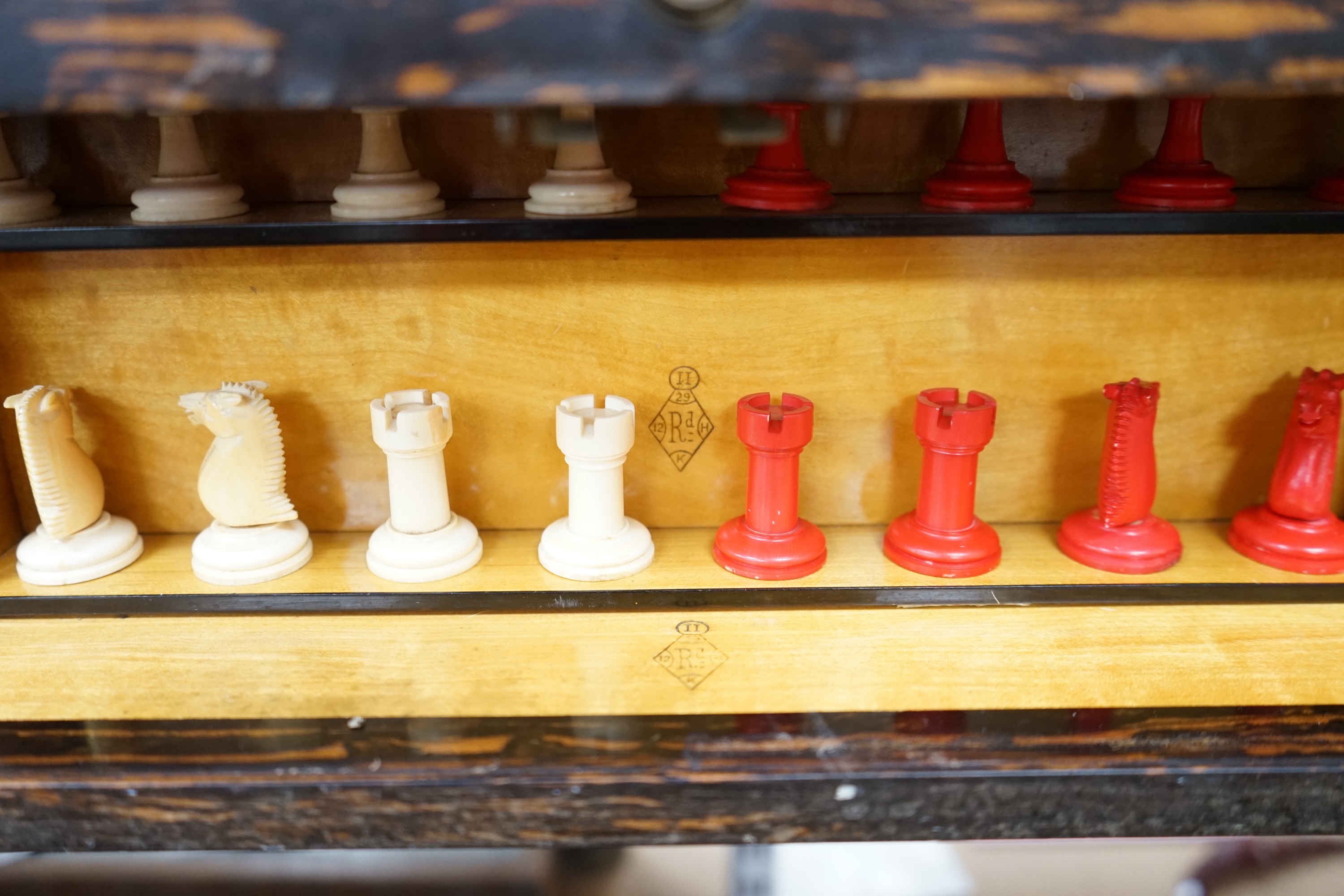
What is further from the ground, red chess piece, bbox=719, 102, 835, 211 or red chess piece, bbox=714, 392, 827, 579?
red chess piece, bbox=719, 102, 835, 211

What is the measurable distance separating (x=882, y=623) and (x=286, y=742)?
2.07ft

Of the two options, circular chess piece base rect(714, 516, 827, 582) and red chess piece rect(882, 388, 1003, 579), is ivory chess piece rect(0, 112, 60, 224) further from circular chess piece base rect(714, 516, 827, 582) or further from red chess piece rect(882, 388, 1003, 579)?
red chess piece rect(882, 388, 1003, 579)

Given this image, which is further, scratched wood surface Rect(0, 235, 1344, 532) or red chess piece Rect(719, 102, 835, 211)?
scratched wood surface Rect(0, 235, 1344, 532)

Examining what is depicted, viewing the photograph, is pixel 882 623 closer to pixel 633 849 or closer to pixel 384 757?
pixel 633 849

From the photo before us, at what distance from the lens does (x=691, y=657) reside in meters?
0.99

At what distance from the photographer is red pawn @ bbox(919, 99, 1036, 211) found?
1.02 m

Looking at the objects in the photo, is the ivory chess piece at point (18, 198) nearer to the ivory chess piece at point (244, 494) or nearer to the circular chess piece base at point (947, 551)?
the ivory chess piece at point (244, 494)

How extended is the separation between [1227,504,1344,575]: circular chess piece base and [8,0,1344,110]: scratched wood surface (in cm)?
64

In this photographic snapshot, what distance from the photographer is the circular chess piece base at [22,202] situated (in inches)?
40.9

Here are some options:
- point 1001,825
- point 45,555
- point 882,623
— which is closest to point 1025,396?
point 882,623

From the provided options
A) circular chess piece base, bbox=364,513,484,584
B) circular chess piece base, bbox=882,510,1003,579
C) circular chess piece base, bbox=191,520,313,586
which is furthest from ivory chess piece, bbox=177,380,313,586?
circular chess piece base, bbox=882,510,1003,579

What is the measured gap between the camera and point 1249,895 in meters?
1.09

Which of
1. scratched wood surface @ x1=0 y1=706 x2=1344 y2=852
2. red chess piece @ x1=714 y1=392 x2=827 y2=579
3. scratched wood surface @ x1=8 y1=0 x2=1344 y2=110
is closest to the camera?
scratched wood surface @ x1=8 y1=0 x2=1344 y2=110

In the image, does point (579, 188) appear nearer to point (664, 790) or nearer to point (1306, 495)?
point (664, 790)
